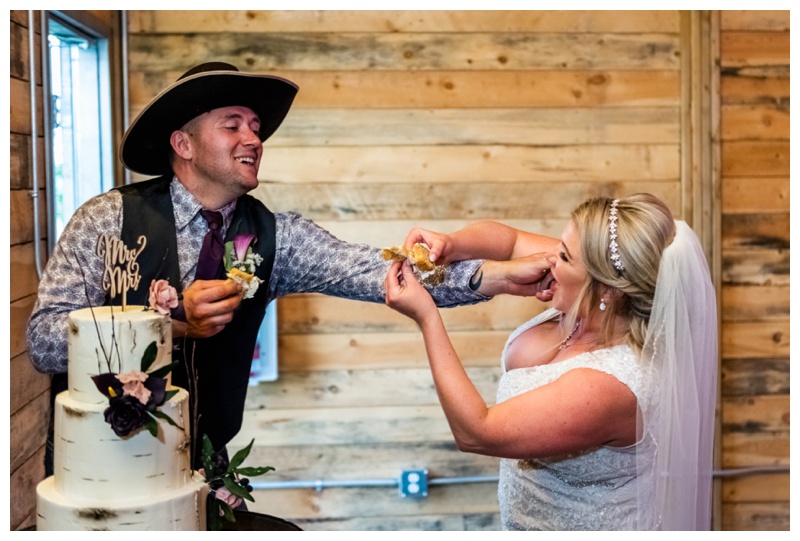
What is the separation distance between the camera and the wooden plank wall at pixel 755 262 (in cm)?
345

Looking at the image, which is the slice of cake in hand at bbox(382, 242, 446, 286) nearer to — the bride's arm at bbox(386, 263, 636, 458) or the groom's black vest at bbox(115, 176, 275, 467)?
the bride's arm at bbox(386, 263, 636, 458)

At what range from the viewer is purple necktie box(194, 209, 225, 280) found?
2.17m

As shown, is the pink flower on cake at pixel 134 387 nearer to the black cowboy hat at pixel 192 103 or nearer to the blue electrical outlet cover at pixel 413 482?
the black cowboy hat at pixel 192 103

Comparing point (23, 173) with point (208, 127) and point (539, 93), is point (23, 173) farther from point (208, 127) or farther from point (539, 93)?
point (539, 93)

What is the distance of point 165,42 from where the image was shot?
10.8ft

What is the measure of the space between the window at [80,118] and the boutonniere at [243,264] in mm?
1231

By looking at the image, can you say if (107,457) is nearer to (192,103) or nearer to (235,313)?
(235,313)

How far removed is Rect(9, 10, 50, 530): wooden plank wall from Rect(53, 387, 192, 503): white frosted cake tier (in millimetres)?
924

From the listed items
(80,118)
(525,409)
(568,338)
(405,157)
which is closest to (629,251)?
(568,338)

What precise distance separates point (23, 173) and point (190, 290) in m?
0.90

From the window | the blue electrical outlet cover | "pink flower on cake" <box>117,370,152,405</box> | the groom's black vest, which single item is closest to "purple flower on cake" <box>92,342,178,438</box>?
"pink flower on cake" <box>117,370,152,405</box>

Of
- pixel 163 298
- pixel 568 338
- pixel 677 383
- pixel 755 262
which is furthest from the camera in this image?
pixel 755 262

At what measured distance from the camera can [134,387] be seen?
155cm

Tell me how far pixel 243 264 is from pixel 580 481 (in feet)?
2.84
